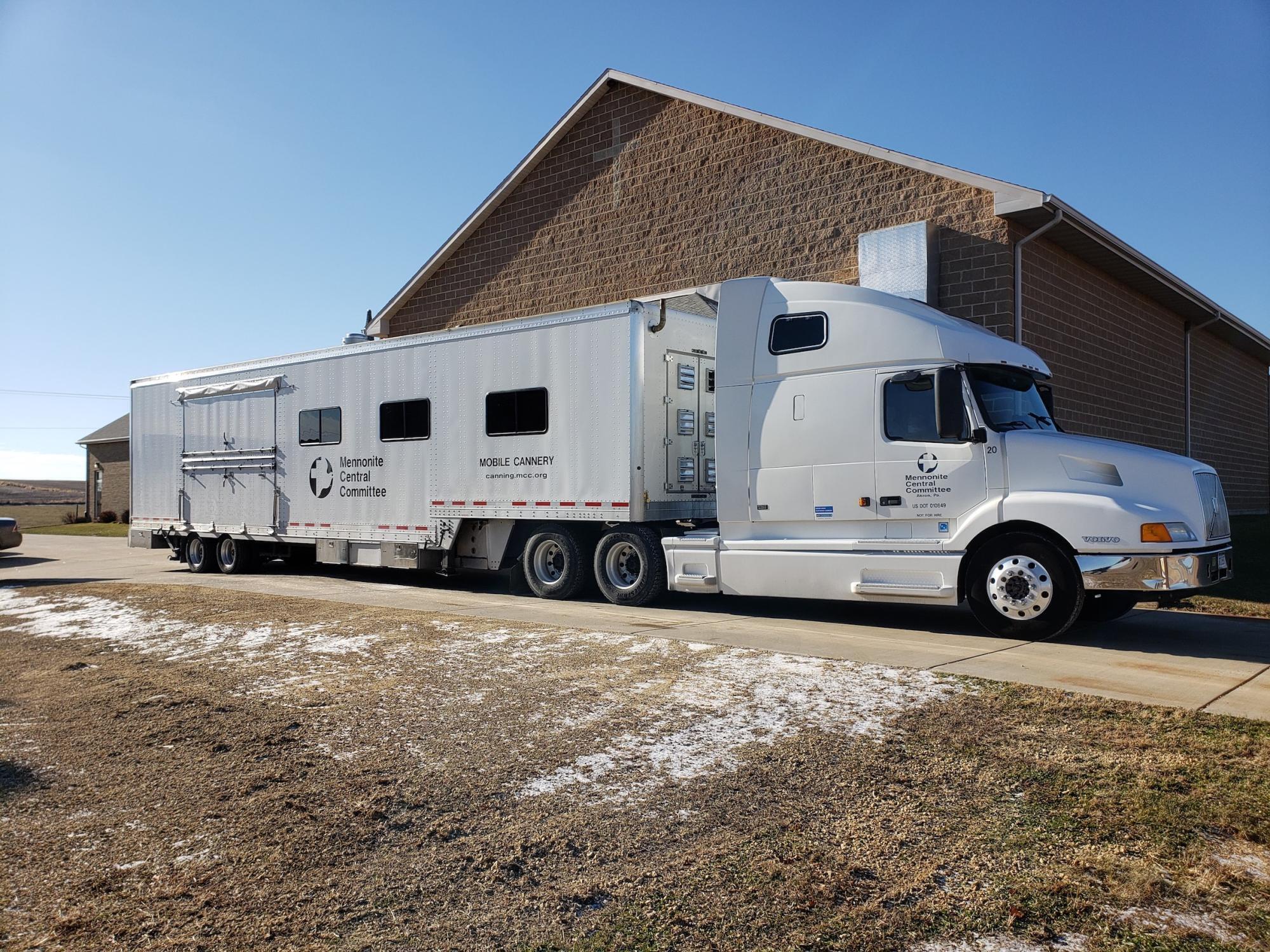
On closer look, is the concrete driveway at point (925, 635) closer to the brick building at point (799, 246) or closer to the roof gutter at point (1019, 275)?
the roof gutter at point (1019, 275)

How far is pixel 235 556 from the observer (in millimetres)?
17031

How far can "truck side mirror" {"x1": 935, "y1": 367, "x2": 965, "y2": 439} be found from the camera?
8.96 meters

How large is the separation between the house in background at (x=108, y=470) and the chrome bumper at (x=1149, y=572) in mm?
42231

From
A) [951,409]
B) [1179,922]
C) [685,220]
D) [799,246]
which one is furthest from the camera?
[685,220]

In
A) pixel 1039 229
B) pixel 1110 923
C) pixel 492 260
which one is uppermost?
pixel 492 260

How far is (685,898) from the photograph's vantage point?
11.1 feet

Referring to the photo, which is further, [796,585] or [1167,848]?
[796,585]

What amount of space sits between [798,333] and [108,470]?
42091 millimetres

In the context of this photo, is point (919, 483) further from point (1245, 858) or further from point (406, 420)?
point (406, 420)

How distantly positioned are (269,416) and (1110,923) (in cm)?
1476

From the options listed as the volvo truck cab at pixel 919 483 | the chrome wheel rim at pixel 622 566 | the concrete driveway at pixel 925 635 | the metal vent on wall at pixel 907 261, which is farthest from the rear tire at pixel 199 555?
the metal vent on wall at pixel 907 261

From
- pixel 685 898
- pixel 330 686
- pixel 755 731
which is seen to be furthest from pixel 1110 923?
A: pixel 330 686

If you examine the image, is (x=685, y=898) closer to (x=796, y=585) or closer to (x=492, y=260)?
(x=796, y=585)

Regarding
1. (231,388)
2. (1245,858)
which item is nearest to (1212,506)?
(1245,858)
